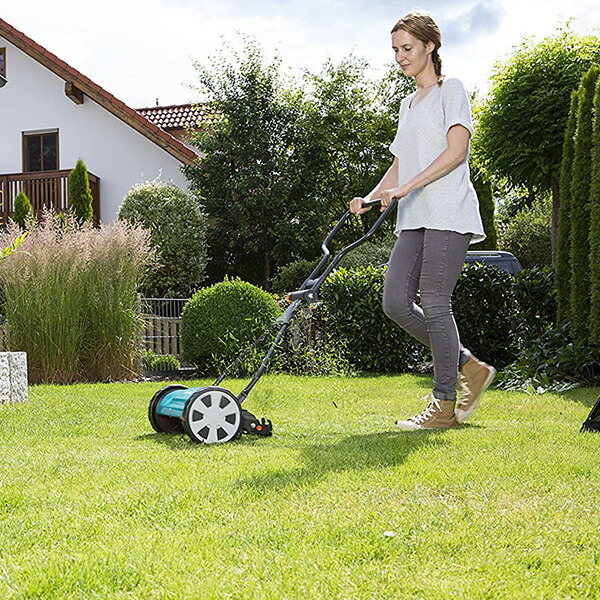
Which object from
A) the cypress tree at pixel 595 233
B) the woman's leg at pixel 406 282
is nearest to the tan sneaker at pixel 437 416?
the woman's leg at pixel 406 282

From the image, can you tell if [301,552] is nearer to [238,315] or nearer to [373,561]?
[373,561]

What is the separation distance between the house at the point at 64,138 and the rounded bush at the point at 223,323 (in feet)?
24.5

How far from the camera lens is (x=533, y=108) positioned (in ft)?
31.2

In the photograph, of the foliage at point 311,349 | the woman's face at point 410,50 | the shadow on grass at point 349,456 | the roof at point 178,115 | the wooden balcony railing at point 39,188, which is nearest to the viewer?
the shadow on grass at point 349,456

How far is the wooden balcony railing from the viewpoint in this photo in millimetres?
15141

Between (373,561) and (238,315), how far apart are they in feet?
20.9

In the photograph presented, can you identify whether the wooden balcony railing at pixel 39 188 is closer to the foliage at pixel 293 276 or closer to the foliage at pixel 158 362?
the foliage at pixel 293 276

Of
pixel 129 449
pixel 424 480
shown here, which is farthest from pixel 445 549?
pixel 129 449

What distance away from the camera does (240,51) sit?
612 inches

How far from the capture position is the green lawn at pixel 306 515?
5.74 ft

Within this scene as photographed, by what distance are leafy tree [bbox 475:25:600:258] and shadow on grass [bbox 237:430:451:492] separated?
6779 mm

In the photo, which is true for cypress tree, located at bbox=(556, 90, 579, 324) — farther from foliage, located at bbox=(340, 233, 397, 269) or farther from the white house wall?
the white house wall

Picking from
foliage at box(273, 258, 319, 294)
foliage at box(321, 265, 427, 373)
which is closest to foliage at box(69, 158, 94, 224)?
foliage at box(273, 258, 319, 294)

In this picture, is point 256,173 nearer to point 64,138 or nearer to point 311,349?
point 64,138
